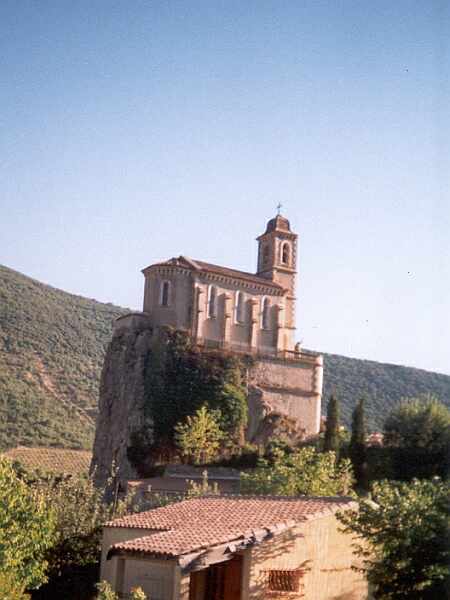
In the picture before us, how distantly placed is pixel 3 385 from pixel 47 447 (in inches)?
427

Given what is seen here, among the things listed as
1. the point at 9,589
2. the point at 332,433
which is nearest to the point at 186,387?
the point at 332,433

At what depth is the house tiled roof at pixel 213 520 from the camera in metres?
19.7

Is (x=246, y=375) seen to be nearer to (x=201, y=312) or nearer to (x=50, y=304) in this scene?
(x=201, y=312)

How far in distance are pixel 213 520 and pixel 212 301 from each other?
1383 inches

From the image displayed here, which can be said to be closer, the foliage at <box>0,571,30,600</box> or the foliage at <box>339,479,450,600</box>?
the foliage at <box>339,479,450,600</box>

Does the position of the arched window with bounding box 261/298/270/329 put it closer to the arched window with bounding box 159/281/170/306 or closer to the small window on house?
the arched window with bounding box 159/281/170/306

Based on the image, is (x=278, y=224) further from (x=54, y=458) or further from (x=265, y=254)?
(x=54, y=458)

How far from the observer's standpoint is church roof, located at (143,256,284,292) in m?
56.2

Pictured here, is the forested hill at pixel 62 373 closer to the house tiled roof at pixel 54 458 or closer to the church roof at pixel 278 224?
the house tiled roof at pixel 54 458

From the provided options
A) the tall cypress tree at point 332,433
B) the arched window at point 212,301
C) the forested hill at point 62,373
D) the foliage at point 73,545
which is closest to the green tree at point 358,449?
the tall cypress tree at point 332,433

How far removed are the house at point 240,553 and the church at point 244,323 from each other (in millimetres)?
30753

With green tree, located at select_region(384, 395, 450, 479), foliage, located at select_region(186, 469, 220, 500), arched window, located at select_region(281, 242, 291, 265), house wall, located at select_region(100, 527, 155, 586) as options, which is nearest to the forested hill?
arched window, located at select_region(281, 242, 291, 265)

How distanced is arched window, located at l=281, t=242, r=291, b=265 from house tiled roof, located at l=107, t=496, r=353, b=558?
128 feet

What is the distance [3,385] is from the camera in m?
78.2
